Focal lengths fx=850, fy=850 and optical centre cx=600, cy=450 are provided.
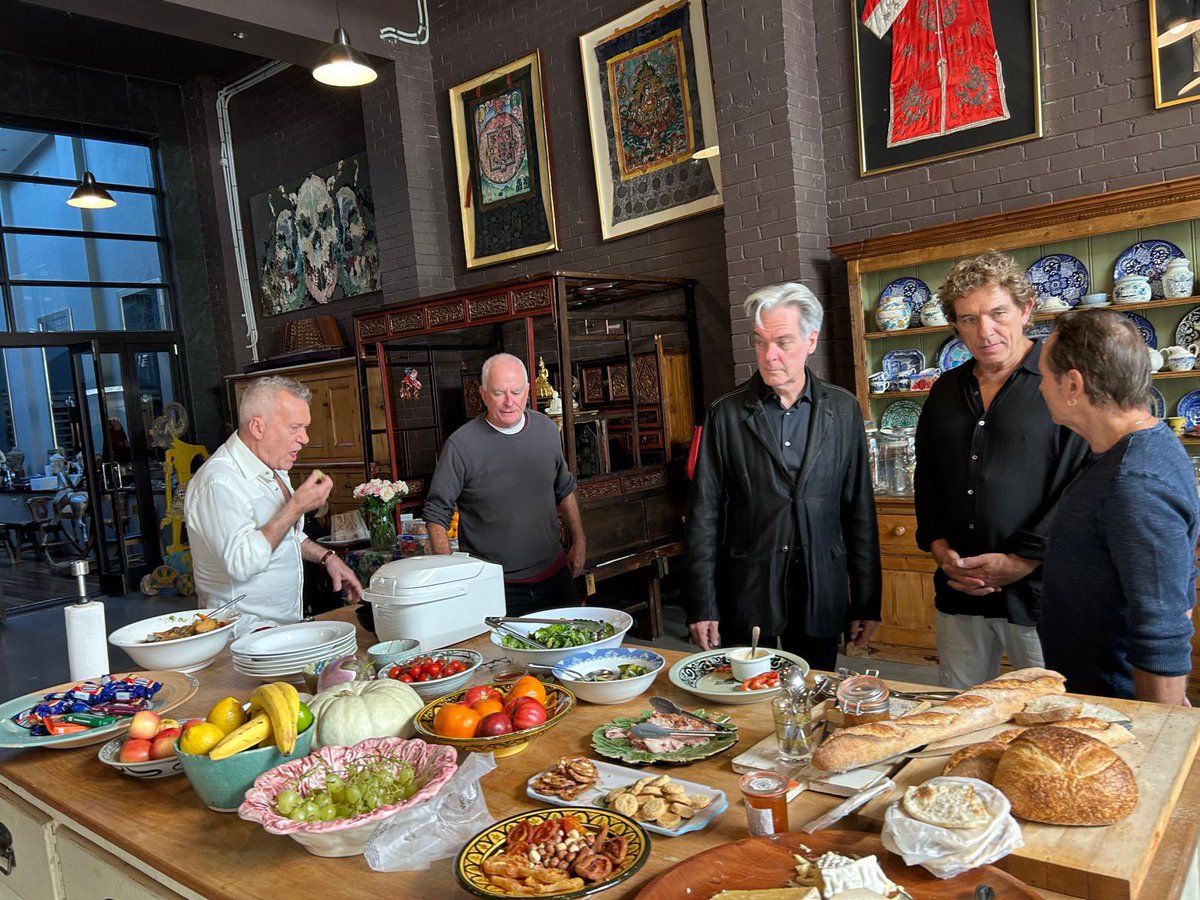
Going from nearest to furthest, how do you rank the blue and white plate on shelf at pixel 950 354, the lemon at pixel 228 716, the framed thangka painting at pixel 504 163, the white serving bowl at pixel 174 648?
the lemon at pixel 228 716, the white serving bowl at pixel 174 648, the blue and white plate on shelf at pixel 950 354, the framed thangka painting at pixel 504 163

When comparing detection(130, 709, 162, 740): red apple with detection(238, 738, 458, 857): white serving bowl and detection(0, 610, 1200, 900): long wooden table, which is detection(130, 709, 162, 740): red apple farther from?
detection(238, 738, 458, 857): white serving bowl

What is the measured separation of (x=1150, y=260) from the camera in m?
4.21

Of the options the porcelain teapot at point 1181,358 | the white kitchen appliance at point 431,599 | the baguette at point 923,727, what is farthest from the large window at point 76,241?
the baguette at point 923,727

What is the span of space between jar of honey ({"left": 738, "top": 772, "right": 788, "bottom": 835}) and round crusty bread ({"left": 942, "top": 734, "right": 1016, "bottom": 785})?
286mm

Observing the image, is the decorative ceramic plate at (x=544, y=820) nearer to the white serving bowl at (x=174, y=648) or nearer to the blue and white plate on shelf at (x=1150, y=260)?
the white serving bowl at (x=174, y=648)

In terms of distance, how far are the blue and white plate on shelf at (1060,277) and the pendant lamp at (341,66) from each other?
159 inches

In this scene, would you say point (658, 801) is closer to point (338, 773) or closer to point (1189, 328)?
point (338, 773)

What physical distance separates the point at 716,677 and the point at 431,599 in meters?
0.84

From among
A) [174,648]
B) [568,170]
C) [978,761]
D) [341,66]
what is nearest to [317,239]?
[568,170]

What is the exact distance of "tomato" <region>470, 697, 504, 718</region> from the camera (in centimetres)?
173

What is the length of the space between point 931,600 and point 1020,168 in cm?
237

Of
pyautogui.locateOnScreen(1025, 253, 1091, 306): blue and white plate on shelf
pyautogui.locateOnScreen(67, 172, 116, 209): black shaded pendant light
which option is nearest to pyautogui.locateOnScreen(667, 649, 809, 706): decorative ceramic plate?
pyautogui.locateOnScreen(1025, 253, 1091, 306): blue and white plate on shelf

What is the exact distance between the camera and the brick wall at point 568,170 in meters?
5.96

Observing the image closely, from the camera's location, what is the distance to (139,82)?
31.3ft
